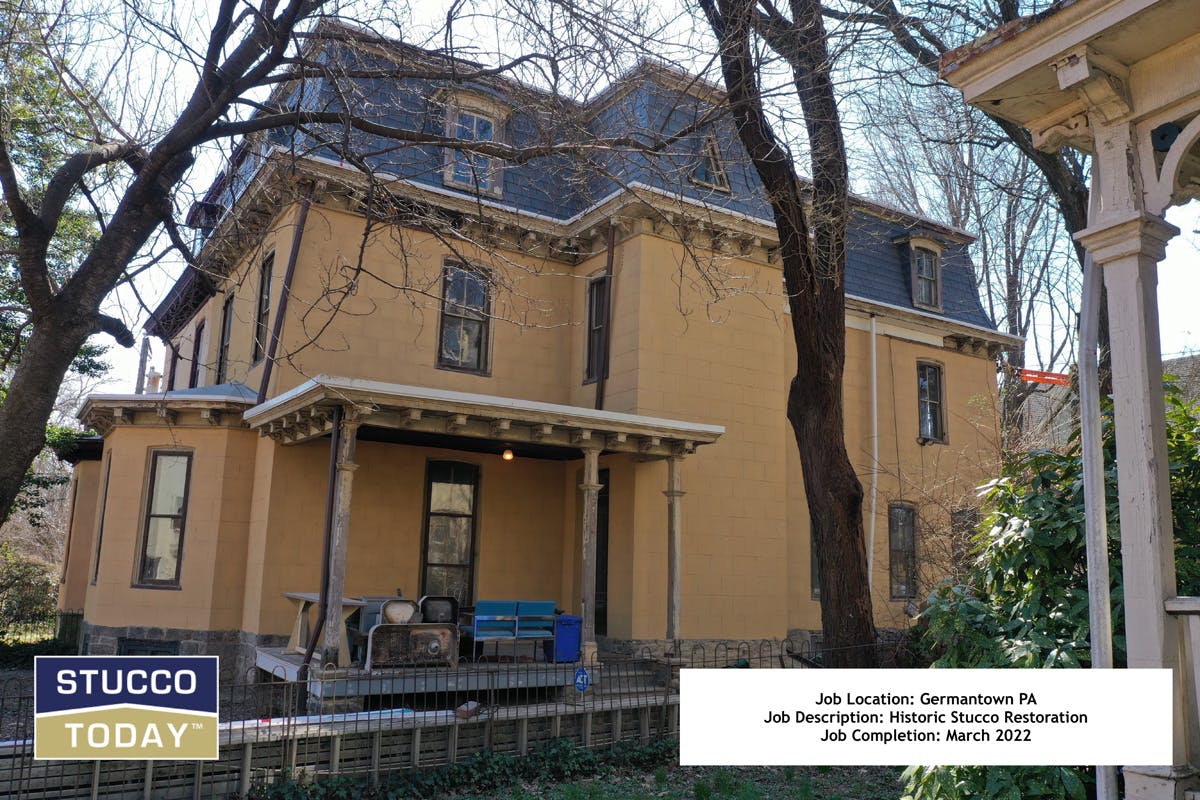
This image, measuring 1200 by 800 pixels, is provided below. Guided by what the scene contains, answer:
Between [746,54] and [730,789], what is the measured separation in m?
6.29

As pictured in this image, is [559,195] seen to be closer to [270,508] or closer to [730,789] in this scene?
[270,508]

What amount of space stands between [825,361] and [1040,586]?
16.9 ft

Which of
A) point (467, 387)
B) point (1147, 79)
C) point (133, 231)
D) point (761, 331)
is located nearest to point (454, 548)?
point (467, 387)

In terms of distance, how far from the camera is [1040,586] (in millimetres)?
5207

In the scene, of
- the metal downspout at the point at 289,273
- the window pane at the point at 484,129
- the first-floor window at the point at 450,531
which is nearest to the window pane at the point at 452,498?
the first-floor window at the point at 450,531

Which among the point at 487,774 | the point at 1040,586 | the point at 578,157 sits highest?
the point at 578,157

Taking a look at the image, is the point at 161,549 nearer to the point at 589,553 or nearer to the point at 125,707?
the point at 589,553

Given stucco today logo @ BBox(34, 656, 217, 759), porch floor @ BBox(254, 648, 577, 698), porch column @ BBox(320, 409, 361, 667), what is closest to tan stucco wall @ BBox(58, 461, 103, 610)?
porch floor @ BBox(254, 648, 577, 698)

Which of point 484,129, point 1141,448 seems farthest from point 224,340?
point 1141,448

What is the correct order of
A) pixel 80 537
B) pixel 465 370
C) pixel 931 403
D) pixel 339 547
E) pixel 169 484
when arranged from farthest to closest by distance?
pixel 931 403 → pixel 80 537 → pixel 465 370 → pixel 169 484 → pixel 339 547

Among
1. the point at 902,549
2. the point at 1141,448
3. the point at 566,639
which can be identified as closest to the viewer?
the point at 1141,448

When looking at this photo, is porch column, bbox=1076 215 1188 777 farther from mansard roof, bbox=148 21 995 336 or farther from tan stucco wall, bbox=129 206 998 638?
tan stucco wall, bbox=129 206 998 638

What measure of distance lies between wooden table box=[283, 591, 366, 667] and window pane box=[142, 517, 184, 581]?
2436mm

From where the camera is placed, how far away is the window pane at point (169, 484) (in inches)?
507
